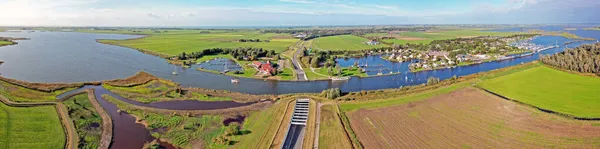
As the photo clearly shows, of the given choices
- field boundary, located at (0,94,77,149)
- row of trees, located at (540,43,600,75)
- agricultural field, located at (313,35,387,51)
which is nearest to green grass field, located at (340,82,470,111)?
field boundary, located at (0,94,77,149)

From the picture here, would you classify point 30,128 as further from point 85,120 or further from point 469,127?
point 469,127

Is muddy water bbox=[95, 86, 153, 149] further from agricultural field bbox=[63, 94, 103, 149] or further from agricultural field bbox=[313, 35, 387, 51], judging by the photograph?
agricultural field bbox=[313, 35, 387, 51]

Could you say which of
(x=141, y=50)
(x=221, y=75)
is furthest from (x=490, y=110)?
(x=141, y=50)

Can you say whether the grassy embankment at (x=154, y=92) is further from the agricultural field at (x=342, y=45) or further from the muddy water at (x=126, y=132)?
the agricultural field at (x=342, y=45)

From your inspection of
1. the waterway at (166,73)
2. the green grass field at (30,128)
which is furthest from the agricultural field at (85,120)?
the waterway at (166,73)

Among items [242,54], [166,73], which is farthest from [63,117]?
[242,54]

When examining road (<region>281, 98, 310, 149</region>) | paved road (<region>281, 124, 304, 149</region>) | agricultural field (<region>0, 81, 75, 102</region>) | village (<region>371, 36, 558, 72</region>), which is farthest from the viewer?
village (<region>371, 36, 558, 72</region>)

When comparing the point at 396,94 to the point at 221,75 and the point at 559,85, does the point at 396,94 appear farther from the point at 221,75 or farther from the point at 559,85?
the point at 221,75
